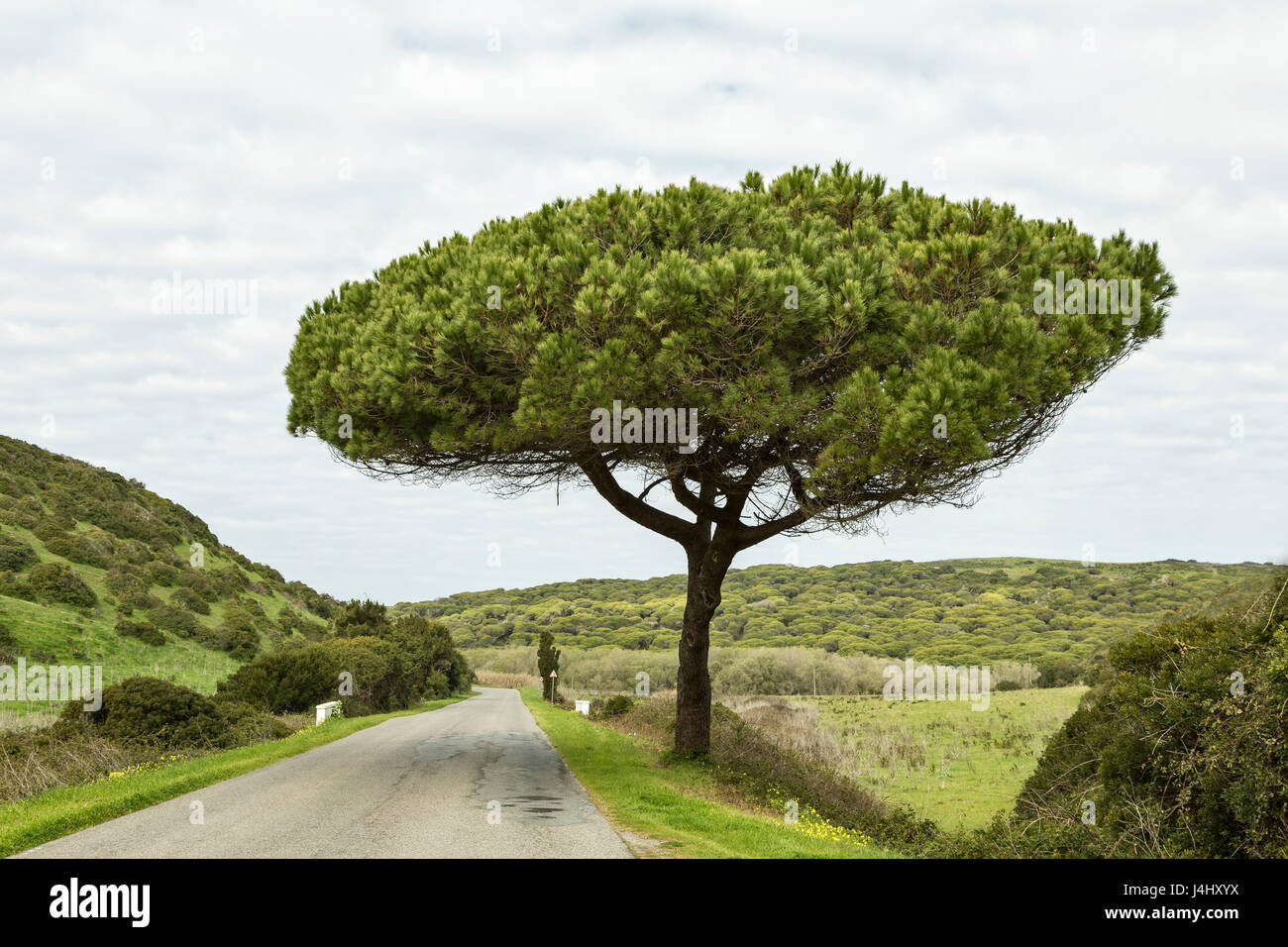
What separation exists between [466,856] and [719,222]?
9.09 m

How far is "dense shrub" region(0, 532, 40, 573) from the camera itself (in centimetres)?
3669

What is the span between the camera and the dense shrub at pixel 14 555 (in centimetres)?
3669

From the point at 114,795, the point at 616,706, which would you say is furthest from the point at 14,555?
the point at 114,795

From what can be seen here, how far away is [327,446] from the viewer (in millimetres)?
15602

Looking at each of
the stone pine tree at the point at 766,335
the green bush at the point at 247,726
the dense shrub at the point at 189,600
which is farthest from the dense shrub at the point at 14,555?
the stone pine tree at the point at 766,335

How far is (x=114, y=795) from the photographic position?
35.8 ft

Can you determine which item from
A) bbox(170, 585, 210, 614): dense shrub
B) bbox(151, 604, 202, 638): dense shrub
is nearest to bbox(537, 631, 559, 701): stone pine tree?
bbox(151, 604, 202, 638): dense shrub

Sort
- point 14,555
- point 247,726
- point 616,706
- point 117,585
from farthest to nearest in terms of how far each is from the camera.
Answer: point 117,585, point 14,555, point 616,706, point 247,726

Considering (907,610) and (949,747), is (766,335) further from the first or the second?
(907,610)

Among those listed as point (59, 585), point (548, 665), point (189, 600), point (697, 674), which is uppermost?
point (59, 585)

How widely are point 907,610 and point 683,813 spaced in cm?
7905

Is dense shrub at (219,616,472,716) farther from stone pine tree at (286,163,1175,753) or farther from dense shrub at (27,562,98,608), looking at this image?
stone pine tree at (286,163,1175,753)

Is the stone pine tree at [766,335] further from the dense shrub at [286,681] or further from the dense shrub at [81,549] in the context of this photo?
the dense shrub at [81,549]
